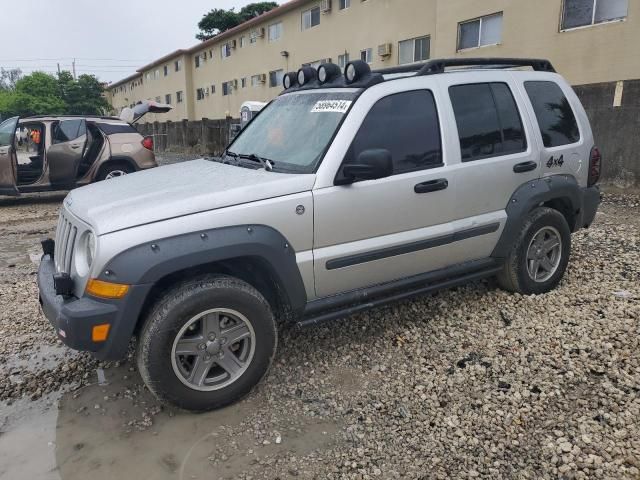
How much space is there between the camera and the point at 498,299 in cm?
422

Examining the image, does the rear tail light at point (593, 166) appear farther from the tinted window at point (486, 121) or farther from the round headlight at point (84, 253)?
the round headlight at point (84, 253)

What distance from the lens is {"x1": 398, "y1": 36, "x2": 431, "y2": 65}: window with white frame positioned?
17.2 m

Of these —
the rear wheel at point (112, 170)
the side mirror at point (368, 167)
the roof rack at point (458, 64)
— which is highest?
the roof rack at point (458, 64)

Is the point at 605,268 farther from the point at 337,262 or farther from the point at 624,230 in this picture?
the point at 337,262

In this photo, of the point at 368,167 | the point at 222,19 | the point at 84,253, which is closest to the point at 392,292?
the point at 368,167

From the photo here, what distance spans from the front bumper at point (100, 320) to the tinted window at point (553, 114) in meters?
3.43

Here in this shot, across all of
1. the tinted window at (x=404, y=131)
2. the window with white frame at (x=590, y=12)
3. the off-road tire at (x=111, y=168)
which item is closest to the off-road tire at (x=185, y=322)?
the tinted window at (x=404, y=131)

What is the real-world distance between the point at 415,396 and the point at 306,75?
262 cm

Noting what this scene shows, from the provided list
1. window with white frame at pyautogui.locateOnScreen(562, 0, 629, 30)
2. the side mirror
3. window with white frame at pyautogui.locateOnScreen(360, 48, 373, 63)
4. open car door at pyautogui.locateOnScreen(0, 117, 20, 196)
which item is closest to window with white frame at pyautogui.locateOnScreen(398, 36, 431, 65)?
window with white frame at pyautogui.locateOnScreen(360, 48, 373, 63)

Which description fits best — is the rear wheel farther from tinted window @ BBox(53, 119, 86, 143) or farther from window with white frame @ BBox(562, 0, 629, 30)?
window with white frame @ BBox(562, 0, 629, 30)

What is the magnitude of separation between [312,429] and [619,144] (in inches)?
337

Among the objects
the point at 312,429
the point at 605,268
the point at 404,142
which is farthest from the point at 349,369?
the point at 605,268

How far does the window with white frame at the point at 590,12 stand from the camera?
11453 millimetres

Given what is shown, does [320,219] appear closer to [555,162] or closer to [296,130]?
[296,130]
